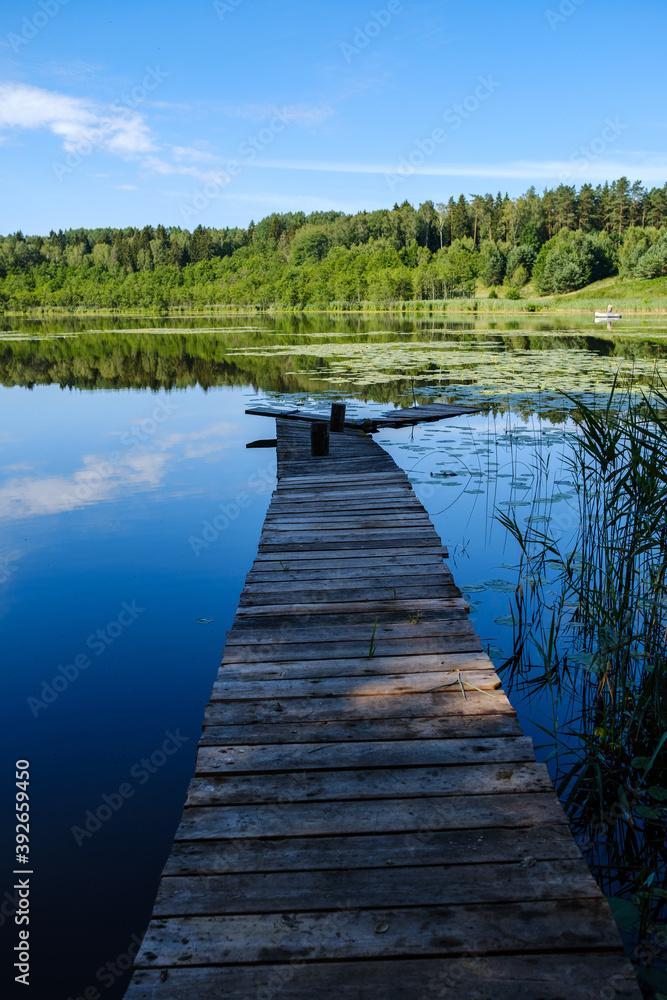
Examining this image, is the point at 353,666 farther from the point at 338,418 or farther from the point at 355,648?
the point at 338,418

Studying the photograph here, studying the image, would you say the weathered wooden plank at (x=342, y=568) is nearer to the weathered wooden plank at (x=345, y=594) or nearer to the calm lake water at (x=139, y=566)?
the weathered wooden plank at (x=345, y=594)

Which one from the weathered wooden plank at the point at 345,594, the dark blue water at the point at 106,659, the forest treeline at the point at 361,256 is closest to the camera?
the dark blue water at the point at 106,659

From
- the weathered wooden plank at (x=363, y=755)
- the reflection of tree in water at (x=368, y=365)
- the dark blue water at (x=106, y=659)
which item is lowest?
the dark blue water at (x=106, y=659)

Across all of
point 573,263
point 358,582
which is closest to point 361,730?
point 358,582

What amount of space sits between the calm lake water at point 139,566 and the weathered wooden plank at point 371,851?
60 centimetres

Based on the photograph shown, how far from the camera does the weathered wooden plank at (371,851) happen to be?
5.54 ft

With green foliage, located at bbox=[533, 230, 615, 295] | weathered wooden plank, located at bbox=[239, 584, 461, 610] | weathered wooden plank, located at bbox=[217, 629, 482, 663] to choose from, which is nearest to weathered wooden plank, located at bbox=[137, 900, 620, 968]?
weathered wooden plank, located at bbox=[217, 629, 482, 663]

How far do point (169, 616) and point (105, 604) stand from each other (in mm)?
519

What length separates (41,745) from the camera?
9.89ft

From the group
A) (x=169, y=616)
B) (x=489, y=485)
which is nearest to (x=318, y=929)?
(x=169, y=616)

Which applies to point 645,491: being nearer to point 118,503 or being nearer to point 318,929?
point 318,929

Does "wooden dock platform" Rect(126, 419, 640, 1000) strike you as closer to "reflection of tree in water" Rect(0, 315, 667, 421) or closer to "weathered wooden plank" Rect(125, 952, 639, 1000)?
"weathered wooden plank" Rect(125, 952, 639, 1000)

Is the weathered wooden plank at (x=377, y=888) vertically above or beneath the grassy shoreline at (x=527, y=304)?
beneath

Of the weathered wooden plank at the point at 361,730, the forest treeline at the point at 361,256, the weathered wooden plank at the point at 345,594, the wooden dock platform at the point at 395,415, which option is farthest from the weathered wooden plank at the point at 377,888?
the forest treeline at the point at 361,256
